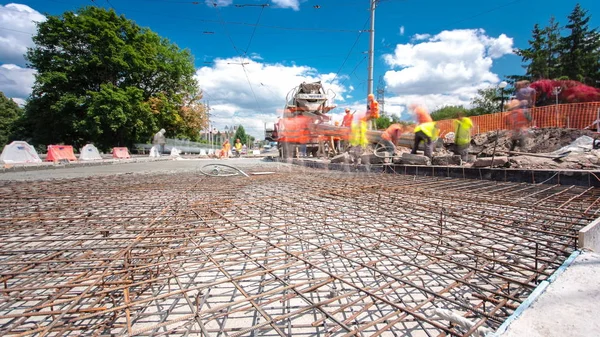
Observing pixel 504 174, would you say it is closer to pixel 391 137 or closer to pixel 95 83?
pixel 391 137

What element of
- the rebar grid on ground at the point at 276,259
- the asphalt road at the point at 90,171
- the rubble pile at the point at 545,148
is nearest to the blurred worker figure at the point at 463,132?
the rubble pile at the point at 545,148

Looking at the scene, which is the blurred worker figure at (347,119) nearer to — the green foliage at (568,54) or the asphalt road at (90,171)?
the asphalt road at (90,171)

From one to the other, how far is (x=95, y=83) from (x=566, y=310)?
29.6 metres

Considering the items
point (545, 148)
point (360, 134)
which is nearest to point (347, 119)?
point (360, 134)

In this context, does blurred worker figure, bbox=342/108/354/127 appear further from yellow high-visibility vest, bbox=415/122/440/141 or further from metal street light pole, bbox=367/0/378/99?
yellow high-visibility vest, bbox=415/122/440/141

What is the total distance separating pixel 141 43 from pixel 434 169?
89.2 feet

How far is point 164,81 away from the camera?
25.7 m

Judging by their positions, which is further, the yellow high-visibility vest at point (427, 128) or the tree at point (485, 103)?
the tree at point (485, 103)

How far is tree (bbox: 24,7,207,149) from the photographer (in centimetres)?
2058

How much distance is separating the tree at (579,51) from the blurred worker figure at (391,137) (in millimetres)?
24081

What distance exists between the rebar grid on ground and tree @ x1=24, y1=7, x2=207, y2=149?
1980 cm

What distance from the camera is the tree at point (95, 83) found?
20578 millimetres

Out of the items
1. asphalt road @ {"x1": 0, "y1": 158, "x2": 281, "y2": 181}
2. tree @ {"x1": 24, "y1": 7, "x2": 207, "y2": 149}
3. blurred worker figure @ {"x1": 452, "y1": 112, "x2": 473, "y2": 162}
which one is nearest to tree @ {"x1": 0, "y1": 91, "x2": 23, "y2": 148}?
tree @ {"x1": 24, "y1": 7, "x2": 207, "y2": 149}

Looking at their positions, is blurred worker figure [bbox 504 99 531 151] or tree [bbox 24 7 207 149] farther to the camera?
tree [bbox 24 7 207 149]
